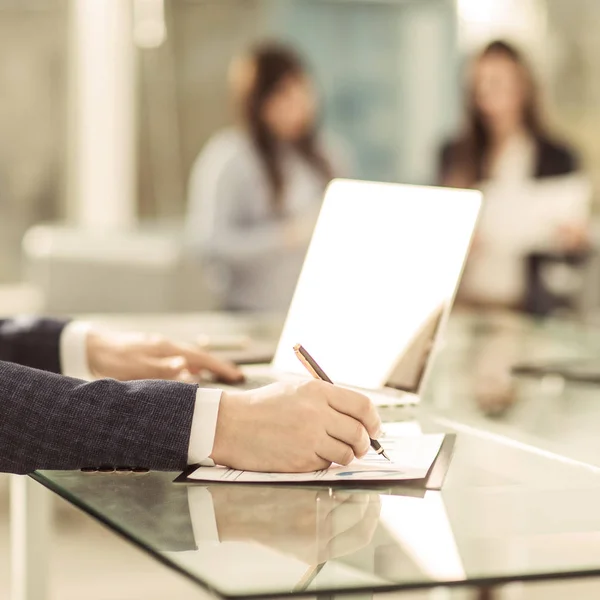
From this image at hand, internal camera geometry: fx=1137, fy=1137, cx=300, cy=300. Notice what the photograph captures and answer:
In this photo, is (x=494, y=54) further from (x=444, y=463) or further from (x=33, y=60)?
(x=444, y=463)

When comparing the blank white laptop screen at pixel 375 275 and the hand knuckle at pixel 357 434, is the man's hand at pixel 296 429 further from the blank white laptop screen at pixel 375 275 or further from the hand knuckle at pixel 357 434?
the blank white laptop screen at pixel 375 275

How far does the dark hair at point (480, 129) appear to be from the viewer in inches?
146

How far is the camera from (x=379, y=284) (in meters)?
1.40

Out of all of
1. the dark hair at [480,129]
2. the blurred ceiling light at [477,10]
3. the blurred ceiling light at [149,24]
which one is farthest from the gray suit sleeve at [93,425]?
the blurred ceiling light at [477,10]

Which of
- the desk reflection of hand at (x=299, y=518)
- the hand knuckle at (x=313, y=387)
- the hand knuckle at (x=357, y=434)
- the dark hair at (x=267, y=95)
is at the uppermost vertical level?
the dark hair at (x=267, y=95)

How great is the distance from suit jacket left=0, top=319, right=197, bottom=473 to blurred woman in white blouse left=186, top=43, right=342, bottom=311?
8.23 ft

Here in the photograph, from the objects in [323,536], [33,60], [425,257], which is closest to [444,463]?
[323,536]

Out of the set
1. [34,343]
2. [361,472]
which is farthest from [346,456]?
[34,343]

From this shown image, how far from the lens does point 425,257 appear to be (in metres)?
1.37

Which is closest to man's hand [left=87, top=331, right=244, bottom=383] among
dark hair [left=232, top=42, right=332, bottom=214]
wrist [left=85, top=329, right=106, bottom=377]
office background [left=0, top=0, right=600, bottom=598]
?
wrist [left=85, top=329, right=106, bottom=377]

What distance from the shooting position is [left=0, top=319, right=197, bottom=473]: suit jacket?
1.00 meters

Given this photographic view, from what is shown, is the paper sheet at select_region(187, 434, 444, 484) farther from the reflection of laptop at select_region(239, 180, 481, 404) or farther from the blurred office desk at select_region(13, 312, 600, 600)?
the reflection of laptop at select_region(239, 180, 481, 404)

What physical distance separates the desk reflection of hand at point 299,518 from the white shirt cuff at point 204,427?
54 mm

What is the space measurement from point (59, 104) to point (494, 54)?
2406mm
